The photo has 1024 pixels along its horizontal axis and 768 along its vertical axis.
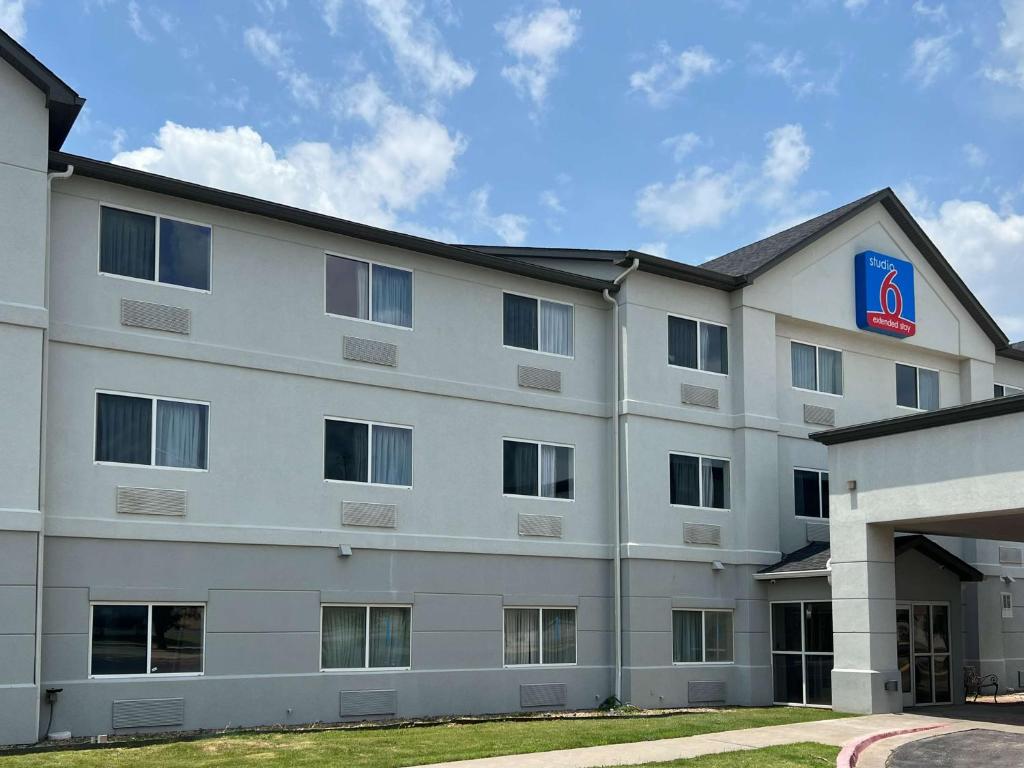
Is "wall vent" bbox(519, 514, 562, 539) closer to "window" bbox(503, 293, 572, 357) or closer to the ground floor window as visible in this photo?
"window" bbox(503, 293, 572, 357)

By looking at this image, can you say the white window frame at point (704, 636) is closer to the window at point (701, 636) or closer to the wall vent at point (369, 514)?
the window at point (701, 636)

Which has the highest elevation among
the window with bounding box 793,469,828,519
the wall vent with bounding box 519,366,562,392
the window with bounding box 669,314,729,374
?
the window with bounding box 669,314,729,374

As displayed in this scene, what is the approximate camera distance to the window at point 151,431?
18.3 metres

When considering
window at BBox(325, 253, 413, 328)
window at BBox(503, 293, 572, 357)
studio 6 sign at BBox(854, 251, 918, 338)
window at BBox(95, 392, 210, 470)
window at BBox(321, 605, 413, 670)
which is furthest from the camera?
studio 6 sign at BBox(854, 251, 918, 338)

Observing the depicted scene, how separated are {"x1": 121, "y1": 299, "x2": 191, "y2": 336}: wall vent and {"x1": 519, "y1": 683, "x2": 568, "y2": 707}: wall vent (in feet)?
29.5

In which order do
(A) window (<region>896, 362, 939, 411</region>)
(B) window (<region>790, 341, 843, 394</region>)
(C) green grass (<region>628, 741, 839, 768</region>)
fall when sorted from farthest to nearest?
1. (A) window (<region>896, 362, 939, 411</region>)
2. (B) window (<region>790, 341, 843, 394</region>)
3. (C) green grass (<region>628, 741, 839, 768</region>)

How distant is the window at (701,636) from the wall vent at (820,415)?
483cm

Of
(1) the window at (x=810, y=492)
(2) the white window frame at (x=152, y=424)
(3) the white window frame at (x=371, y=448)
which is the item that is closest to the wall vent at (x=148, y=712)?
(2) the white window frame at (x=152, y=424)

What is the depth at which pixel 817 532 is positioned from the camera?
85.5 feet

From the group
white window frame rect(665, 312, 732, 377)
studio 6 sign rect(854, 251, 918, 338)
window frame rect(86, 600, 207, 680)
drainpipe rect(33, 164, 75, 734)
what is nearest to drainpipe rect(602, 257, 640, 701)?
white window frame rect(665, 312, 732, 377)

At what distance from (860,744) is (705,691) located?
22.5 feet

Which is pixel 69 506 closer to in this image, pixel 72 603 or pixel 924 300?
pixel 72 603

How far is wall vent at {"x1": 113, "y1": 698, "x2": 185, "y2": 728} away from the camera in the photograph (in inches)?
691

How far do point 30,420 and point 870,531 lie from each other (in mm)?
14392
